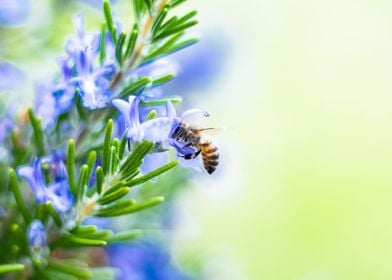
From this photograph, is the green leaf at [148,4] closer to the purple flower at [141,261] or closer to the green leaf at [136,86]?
the green leaf at [136,86]

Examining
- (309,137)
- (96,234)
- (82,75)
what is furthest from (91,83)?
(309,137)

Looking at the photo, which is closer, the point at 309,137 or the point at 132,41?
the point at 132,41

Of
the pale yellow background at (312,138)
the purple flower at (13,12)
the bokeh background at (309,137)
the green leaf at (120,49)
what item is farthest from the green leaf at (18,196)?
the pale yellow background at (312,138)

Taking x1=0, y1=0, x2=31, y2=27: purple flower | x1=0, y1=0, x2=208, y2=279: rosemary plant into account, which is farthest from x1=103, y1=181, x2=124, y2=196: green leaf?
x1=0, y1=0, x2=31, y2=27: purple flower

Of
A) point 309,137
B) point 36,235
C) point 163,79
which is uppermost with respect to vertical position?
point 309,137

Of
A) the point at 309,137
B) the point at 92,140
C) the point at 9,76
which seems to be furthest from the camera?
the point at 309,137

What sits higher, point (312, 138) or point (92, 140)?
point (312, 138)

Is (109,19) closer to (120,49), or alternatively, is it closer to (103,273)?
(120,49)
